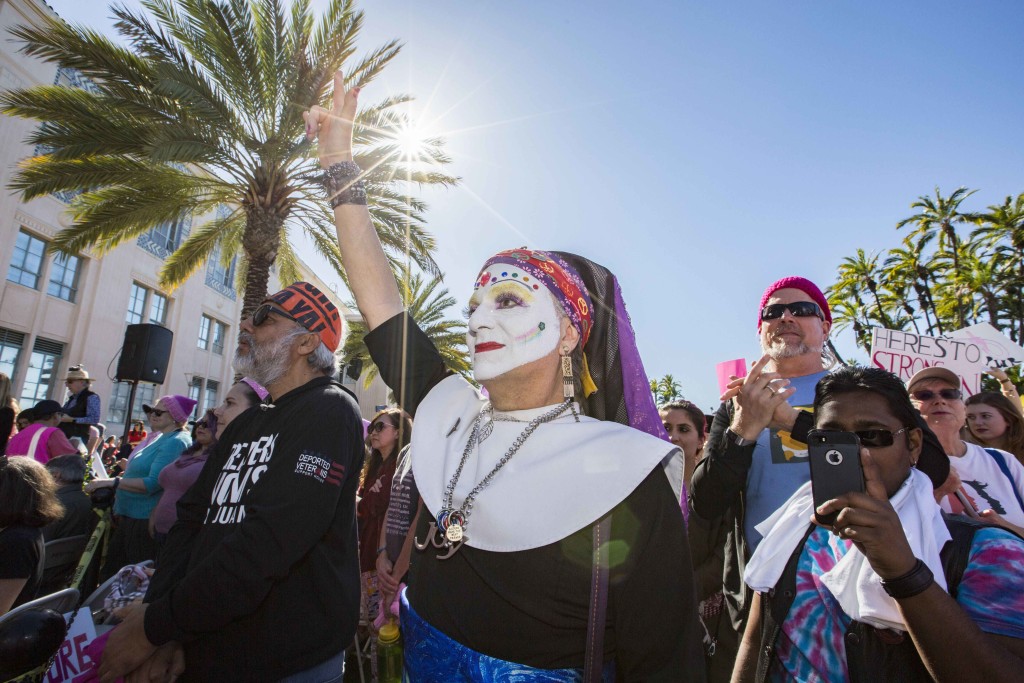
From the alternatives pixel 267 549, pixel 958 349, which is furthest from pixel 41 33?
pixel 958 349

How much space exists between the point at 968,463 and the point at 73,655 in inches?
161

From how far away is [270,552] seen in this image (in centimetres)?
170

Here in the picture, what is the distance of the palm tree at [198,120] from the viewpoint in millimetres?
7918

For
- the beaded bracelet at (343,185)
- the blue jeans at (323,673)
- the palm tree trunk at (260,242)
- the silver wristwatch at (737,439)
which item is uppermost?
the palm tree trunk at (260,242)

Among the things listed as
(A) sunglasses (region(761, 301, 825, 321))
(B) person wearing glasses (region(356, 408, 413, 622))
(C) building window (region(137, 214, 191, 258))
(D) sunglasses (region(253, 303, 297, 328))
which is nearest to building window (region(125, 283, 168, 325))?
(C) building window (region(137, 214, 191, 258))

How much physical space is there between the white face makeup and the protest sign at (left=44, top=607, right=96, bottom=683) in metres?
1.85

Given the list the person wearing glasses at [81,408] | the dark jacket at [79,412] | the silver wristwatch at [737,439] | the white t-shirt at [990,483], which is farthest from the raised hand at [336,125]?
the dark jacket at [79,412]

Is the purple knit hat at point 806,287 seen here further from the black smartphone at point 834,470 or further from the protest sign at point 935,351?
the protest sign at point 935,351

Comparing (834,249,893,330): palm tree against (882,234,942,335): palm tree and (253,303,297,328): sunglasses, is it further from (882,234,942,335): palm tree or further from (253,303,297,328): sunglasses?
(253,303,297,328): sunglasses

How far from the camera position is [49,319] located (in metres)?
15.0

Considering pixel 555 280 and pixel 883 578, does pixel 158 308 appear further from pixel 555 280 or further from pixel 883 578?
pixel 883 578

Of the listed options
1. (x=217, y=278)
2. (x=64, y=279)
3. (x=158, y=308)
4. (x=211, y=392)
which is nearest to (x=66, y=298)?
(x=64, y=279)

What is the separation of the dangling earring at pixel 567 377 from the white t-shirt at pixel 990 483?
7.44ft

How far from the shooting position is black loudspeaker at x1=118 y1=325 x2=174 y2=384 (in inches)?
414
